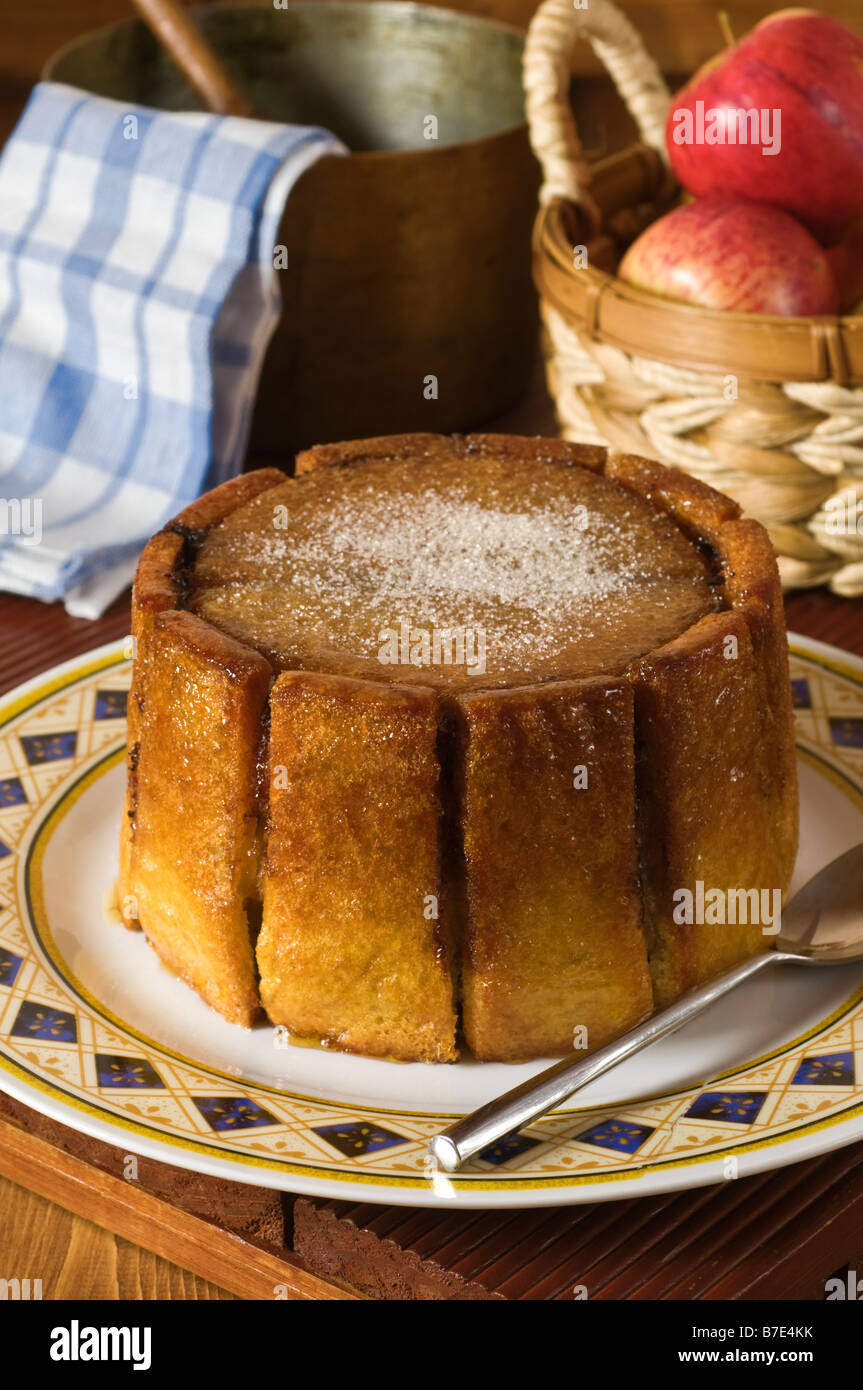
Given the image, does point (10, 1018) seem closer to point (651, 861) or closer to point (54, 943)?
point (54, 943)

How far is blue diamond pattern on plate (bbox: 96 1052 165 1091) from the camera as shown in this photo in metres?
0.98

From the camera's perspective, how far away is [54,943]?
3.76 ft

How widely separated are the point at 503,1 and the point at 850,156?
1257mm

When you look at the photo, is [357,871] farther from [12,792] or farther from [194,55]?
[194,55]

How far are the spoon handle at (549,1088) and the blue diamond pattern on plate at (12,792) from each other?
1.69 ft

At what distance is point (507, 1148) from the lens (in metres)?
0.94

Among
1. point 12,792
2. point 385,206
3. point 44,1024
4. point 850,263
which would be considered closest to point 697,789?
point 44,1024

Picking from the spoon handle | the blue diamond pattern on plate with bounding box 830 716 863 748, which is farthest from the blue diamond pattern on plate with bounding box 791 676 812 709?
the spoon handle

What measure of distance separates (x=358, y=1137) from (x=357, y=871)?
170mm

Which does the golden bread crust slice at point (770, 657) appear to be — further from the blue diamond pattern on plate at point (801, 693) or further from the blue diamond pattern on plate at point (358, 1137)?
the blue diamond pattern on plate at point (358, 1137)

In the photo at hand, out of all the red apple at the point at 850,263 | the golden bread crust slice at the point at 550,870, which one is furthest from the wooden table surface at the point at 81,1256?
the red apple at the point at 850,263

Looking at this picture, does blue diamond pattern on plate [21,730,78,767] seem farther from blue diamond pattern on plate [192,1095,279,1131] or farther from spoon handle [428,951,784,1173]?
spoon handle [428,951,784,1173]

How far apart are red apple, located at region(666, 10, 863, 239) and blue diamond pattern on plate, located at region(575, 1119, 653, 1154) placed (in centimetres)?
102
